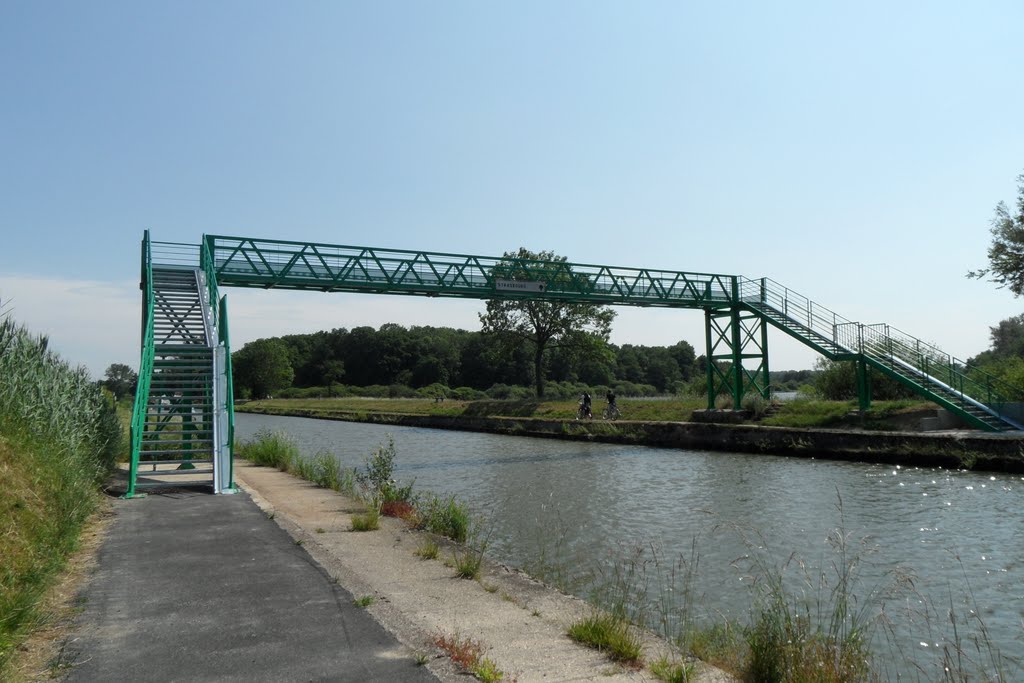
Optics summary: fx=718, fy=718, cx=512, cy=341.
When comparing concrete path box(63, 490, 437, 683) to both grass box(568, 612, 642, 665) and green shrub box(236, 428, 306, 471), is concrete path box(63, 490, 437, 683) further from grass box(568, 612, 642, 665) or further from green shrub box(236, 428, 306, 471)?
green shrub box(236, 428, 306, 471)

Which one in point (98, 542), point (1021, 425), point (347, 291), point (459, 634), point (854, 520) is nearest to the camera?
point (459, 634)

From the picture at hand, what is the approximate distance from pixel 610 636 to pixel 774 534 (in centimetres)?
707

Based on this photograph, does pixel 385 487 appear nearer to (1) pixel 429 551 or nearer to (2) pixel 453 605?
(1) pixel 429 551

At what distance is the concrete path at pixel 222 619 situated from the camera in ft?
16.1

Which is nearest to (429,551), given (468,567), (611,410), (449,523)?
(468,567)

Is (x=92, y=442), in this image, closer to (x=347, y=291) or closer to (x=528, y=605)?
(x=528, y=605)

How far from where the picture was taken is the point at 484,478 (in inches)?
777

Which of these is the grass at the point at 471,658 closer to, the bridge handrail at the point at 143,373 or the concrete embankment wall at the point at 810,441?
the bridge handrail at the point at 143,373

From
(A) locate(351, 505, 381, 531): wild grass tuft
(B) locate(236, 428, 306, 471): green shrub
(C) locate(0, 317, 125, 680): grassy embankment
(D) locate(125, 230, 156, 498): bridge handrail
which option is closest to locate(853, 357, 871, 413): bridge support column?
(B) locate(236, 428, 306, 471): green shrub

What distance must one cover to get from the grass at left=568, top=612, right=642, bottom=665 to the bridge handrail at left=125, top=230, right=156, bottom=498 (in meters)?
10.0

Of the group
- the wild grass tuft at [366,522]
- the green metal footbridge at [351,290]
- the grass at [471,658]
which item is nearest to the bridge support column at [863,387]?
the green metal footbridge at [351,290]

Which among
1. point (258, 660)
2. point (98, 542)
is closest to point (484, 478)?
point (98, 542)

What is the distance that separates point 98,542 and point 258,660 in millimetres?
5118

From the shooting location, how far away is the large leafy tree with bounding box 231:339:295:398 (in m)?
113
